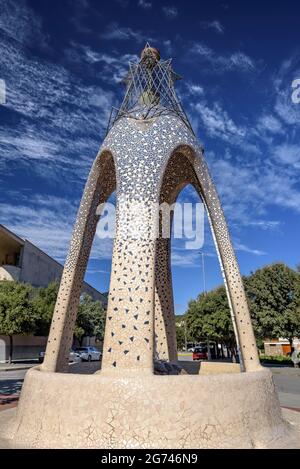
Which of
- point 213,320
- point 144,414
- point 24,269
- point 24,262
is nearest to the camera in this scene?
point 144,414

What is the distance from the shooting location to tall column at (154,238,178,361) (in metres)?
12.8

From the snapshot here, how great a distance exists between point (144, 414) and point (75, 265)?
5.18 m

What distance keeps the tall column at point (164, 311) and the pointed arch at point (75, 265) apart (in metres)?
2.99

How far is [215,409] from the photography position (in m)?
6.51

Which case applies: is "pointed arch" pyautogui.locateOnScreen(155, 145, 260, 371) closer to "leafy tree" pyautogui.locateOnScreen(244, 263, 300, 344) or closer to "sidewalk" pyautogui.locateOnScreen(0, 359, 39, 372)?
"sidewalk" pyautogui.locateOnScreen(0, 359, 39, 372)

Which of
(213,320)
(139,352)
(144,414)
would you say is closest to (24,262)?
(213,320)

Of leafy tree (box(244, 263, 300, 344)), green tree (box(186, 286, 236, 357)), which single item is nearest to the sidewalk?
green tree (box(186, 286, 236, 357))

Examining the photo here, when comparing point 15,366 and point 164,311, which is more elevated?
point 164,311

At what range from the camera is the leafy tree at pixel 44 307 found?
3534cm

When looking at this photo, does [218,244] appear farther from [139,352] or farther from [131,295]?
[139,352]

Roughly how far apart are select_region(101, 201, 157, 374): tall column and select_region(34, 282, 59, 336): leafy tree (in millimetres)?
28349

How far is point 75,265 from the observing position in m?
10.5
